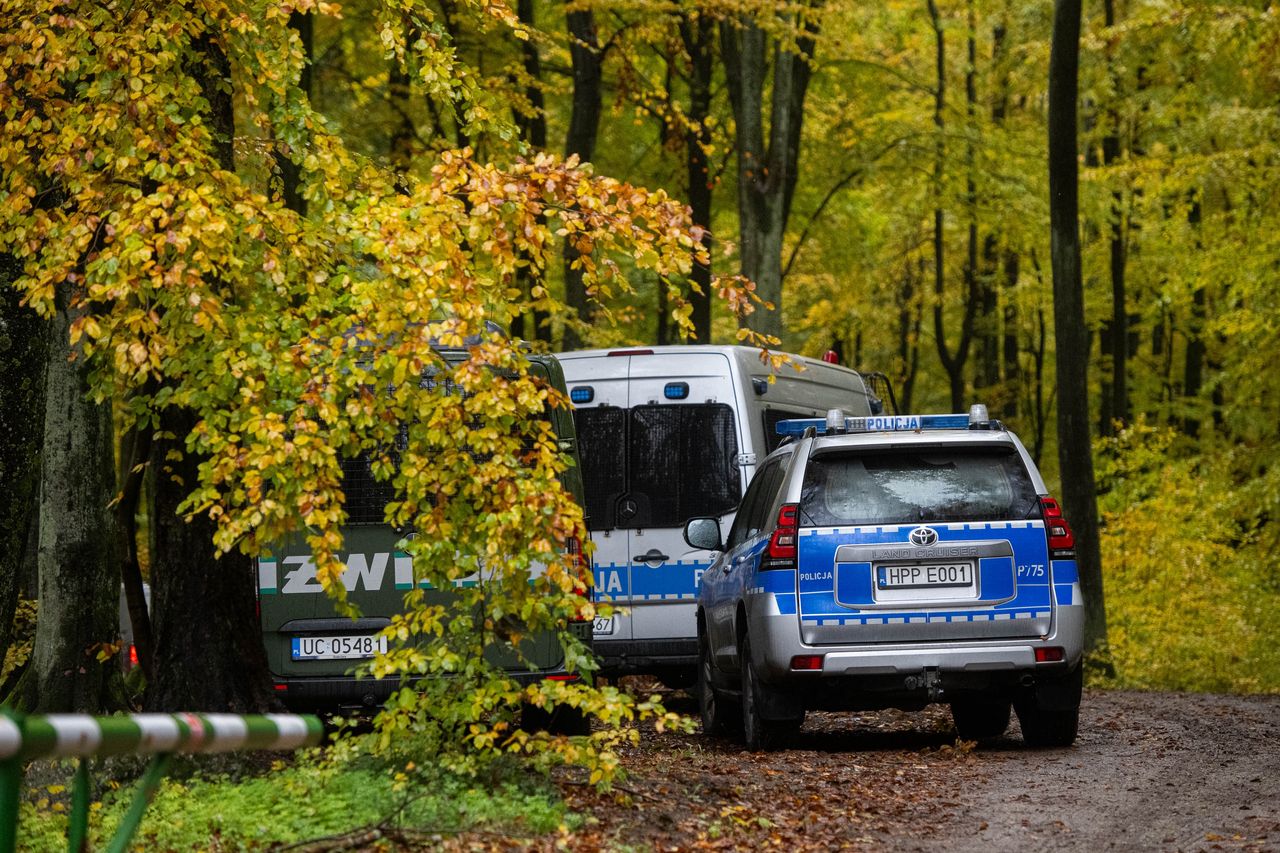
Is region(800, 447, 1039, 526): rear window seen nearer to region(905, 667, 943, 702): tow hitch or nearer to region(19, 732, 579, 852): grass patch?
region(905, 667, 943, 702): tow hitch

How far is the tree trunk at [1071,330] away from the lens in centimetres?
1892

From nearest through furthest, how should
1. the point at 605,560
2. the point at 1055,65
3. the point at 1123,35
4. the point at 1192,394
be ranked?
the point at 605,560 < the point at 1055,65 < the point at 1123,35 < the point at 1192,394

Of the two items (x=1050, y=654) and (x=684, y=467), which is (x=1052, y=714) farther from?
(x=684, y=467)

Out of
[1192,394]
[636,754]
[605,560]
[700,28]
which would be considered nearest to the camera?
[636,754]

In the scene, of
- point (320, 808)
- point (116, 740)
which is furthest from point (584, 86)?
point (116, 740)

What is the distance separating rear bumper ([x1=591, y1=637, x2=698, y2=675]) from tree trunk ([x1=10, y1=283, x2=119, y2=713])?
14.8 ft

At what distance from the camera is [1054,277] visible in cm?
1947

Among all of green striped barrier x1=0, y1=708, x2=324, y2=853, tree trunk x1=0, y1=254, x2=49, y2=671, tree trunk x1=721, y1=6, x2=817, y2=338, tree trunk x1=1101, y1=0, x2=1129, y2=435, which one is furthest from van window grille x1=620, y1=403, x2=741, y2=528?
tree trunk x1=1101, y1=0, x2=1129, y2=435

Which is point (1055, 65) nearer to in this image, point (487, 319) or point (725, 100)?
point (725, 100)

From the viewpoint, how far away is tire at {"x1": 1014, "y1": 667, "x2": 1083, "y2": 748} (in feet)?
34.8

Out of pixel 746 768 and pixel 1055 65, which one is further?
pixel 1055 65

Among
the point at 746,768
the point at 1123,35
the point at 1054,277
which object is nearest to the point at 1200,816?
the point at 746,768

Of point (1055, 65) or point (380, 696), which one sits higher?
point (1055, 65)

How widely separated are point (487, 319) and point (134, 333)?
60.1 inches
